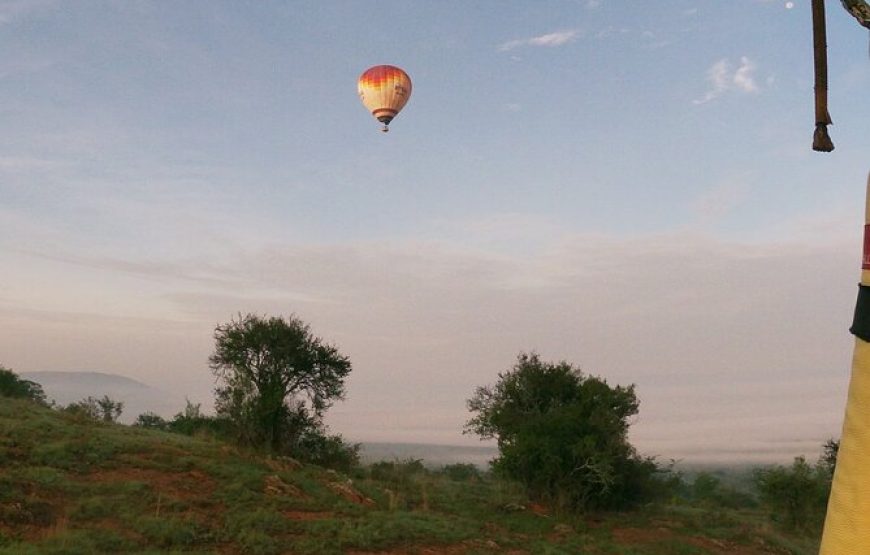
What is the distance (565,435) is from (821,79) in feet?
87.3

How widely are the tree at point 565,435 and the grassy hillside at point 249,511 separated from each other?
1.08m

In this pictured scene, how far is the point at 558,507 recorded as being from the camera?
88.3 feet

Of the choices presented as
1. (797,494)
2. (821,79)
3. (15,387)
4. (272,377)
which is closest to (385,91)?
(272,377)

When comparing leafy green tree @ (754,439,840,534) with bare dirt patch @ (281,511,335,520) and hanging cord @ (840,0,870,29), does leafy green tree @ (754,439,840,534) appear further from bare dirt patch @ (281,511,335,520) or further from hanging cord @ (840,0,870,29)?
hanging cord @ (840,0,870,29)

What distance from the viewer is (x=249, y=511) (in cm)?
1991

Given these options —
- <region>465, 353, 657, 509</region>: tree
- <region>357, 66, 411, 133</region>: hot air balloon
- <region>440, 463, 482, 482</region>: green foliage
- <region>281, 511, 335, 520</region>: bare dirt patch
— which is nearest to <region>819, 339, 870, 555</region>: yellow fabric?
<region>281, 511, 335, 520</region>: bare dirt patch

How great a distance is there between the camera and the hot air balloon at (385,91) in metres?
32.1

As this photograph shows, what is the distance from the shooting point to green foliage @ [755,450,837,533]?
3406 cm

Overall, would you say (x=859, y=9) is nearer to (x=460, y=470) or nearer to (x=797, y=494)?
(x=797, y=494)

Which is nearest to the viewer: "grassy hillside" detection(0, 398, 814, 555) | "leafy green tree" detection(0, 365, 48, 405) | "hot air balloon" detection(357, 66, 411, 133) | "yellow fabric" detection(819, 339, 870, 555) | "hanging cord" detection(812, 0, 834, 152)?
"yellow fabric" detection(819, 339, 870, 555)

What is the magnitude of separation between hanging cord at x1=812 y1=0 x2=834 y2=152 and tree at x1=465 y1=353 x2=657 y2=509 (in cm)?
2584

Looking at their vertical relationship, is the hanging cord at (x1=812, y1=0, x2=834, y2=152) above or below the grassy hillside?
above

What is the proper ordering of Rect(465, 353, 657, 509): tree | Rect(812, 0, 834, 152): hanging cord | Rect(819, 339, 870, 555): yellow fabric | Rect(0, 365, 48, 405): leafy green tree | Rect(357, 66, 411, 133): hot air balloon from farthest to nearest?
1. Rect(0, 365, 48, 405): leafy green tree
2. Rect(357, 66, 411, 133): hot air balloon
3. Rect(465, 353, 657, 509): tree
4. Rect(812, 0, 834, 152): hanging cord
5. Rect(819, 339, 870, 555): yellow fabric

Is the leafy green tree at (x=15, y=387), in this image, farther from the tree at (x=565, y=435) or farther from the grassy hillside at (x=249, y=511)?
the tree at (x=565, y=435)
